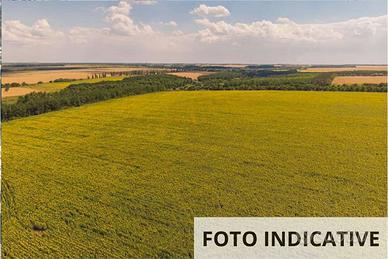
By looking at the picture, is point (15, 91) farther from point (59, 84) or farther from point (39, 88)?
point (59, 84)

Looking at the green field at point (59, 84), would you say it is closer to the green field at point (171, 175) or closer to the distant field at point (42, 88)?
the distant field at point (42, 88)

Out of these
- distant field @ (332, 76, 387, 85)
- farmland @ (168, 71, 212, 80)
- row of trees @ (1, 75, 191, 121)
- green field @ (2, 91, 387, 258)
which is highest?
farmland @ (168, 71, 212, 80)

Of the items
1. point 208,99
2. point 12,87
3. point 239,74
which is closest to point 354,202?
point 239,74

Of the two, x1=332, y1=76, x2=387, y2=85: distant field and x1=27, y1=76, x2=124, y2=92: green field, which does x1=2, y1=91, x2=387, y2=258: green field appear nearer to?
x1=27, y1=76, x2=124, y2=92: green field

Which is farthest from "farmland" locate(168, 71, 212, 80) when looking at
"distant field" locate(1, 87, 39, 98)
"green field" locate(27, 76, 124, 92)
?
"distant field" locate(1, 87, 39, 98)

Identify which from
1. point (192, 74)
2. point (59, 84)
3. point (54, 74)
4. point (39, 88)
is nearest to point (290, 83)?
point (192, 74)

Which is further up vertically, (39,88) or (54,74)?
(54,74)
